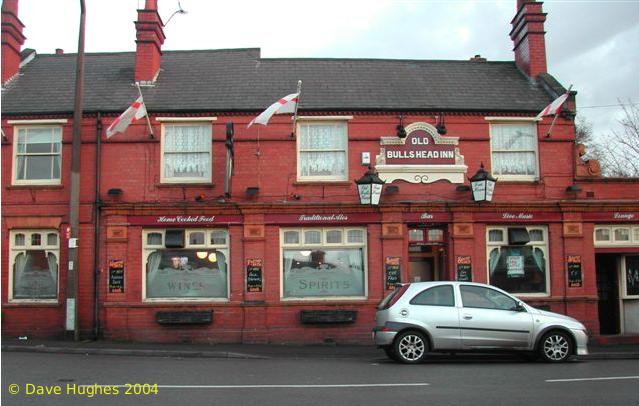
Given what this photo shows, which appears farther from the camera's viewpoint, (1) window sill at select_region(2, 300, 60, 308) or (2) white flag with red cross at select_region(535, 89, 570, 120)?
(1) window sill at select_region(2, 300, 60, 308)

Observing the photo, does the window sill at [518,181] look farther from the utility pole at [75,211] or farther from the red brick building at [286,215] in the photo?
the utility pole at [75,211]

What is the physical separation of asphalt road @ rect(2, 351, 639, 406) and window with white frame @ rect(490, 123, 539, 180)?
561cm

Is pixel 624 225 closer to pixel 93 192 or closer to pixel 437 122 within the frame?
pixel 437 122

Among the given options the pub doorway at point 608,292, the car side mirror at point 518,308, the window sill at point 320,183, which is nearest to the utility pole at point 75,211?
the window sill at point 320,183

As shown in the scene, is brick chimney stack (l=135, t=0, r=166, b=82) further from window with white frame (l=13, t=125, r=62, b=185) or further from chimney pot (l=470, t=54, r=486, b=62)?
chimney pot (l=470, t=54, r=486, b=62)

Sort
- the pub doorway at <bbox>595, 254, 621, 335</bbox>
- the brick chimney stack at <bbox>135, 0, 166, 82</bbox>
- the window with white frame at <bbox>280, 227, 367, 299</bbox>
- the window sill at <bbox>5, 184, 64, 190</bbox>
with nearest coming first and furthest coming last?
the window sill at <bbox>5, 184, 64, 190</bbox>
the window with white frame at <bbox>280, 227, 367, 299</bbox>
the pub doorway at <bbox>595, 254, 621, 335</bbox>
the brick chimney stack at <bbox>135, 0, 166, 82</bbox>

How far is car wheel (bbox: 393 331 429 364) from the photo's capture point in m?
12.0

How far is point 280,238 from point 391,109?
4282mm

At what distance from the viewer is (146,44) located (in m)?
18.1

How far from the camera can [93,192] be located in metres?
16.5

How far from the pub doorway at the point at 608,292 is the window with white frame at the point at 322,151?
Result: 7.38m

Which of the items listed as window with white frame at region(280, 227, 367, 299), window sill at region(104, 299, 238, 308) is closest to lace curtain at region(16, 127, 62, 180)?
window sill at region(104, 299, 238, 308)

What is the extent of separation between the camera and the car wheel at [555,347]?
12.1 metres

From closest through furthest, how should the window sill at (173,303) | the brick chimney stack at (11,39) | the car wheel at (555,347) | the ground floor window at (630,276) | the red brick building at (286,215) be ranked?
the car wheel at (555,347) → the window sill at (173,303) → the red brick building at (286,215) → the ground floor window at (630,276) → the brick chimney stack at (11,39)
